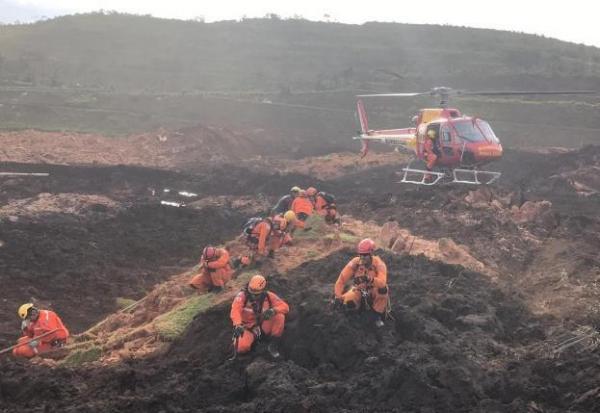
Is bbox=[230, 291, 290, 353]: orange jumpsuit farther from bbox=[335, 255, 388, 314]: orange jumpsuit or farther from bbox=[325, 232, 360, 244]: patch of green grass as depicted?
bbox=[325, 232, 360, 244]: patch of green grass

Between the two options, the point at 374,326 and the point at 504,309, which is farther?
the point at 504,309

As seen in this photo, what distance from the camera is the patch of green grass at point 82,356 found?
949 cm

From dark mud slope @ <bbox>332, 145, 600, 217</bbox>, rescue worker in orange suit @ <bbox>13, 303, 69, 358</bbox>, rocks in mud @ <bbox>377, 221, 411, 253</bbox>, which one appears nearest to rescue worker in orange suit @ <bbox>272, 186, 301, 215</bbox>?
rocks in mud @ <bbox>377, 221, 411, 253</bbox>

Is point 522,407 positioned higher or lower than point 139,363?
higher

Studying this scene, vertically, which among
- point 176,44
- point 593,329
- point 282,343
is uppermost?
point 176,44

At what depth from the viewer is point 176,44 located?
53438mm

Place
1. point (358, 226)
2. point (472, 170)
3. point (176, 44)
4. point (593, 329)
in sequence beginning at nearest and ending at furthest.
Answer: point (593, 329) → point (358, 226) → point (472, 170) → point (176, 44)

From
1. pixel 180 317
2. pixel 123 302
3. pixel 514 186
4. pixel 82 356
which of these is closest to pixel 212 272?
pixel 180 317

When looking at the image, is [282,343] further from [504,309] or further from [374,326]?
[504,309]

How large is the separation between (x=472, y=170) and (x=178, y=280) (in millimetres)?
9478

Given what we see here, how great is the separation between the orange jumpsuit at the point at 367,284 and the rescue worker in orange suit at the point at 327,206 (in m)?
5.84

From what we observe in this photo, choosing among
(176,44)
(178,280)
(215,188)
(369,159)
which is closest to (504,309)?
(178,280)

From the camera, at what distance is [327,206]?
1547cm

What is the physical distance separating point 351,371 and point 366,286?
5.25 feet
